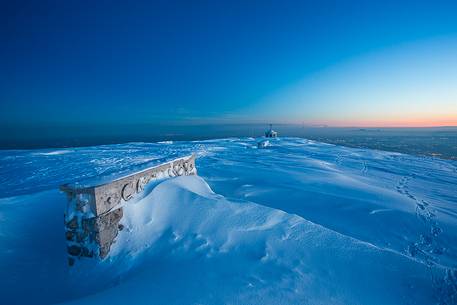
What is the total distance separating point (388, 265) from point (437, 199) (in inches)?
293

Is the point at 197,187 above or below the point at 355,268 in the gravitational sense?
above

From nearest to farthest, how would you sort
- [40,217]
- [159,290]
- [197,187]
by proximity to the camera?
1. [159,290]
2. [40,217]
3. [197,187]

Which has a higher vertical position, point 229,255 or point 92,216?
point 92,216

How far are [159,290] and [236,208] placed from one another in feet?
7.51

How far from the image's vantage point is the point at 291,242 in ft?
12.3

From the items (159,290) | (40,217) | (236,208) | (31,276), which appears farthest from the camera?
(40,217)

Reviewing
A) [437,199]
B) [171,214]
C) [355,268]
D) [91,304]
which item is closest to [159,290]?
[91,304]

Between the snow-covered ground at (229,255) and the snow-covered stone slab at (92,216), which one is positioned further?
the snow-covered stone slab at (92,216)

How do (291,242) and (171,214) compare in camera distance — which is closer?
(291,242)

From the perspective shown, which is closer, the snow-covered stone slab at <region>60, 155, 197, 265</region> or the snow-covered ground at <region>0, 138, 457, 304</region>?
the snow-covered ground at <region>0, 138, 457, 304</region>

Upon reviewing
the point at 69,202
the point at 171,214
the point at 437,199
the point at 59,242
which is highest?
the point at 69,202

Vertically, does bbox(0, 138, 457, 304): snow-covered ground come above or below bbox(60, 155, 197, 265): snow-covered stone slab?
below

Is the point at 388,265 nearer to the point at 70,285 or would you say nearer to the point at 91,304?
the point at 91,304

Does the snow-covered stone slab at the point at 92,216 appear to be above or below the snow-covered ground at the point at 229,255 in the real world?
above
